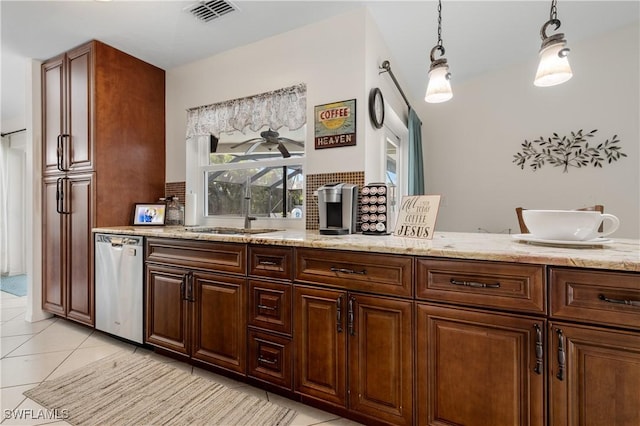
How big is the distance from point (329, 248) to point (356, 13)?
166 cm

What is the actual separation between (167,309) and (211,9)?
2.04 meters

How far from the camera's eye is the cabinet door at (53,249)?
2.82 metres

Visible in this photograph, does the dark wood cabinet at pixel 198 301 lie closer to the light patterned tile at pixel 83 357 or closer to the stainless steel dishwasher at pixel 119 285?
the stainless steel dishwasher at pixel 119 285

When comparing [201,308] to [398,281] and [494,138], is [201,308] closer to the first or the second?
[398,281]

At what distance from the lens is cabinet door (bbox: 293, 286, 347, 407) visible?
4.90 feet

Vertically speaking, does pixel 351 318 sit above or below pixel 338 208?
below

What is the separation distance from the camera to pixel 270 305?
1.69 meters

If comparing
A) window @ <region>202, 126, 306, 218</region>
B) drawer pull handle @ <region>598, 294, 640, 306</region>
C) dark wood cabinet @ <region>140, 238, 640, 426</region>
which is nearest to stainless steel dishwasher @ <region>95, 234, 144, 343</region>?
dark wood cabinet @ <region>140, 238, 640, 426</region>

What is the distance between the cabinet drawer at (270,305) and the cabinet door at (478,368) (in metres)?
0.66

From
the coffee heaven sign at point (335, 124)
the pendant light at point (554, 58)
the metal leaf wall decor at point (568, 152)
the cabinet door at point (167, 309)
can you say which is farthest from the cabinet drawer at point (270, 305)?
the metal leaf wall decor at point (568, 152)

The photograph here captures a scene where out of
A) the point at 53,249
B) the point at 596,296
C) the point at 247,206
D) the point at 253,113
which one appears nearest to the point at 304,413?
the point at 596,296

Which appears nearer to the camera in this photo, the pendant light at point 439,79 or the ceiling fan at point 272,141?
the pendant light at point 439,79

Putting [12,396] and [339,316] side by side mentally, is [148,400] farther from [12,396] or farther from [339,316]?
[339,316]

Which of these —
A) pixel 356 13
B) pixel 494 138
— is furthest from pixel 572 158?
pixel 356 13
